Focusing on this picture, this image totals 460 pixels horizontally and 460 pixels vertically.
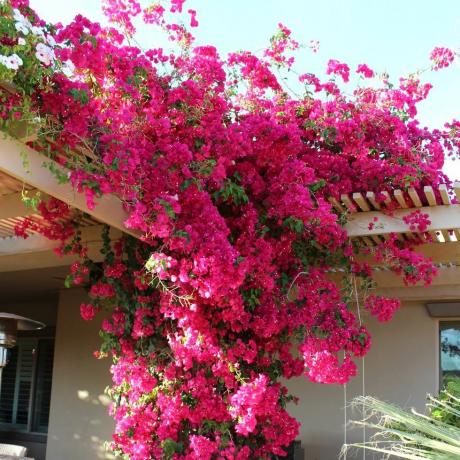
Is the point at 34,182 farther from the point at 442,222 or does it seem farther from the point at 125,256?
the point at 442,222

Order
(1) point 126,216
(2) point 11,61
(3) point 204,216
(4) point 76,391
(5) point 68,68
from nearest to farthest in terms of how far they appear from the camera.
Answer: (2) point 11,61 → (5) point 68,68 → (3) point 204,216 → (1) point 126,216 → (4) point 76,391

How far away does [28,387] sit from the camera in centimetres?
1055

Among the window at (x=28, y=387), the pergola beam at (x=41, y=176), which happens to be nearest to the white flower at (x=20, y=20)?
the pergola beam at (x=41, y=176)

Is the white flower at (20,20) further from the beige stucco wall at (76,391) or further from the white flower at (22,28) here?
the beige stucco wall at (76,391)

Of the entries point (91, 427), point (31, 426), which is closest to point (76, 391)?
point (91, 427)

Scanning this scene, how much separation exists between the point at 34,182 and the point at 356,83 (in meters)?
3.13

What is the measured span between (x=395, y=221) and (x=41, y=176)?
262 centimetres

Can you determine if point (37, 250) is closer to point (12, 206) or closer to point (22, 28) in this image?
point (12, 206)

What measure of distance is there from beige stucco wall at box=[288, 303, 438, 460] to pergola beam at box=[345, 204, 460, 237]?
97.3 inches

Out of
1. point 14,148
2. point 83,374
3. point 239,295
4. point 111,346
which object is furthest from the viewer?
point 83,374

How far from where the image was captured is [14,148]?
11.8ft

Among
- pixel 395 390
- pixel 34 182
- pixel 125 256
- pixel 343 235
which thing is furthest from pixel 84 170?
pixel 395 390

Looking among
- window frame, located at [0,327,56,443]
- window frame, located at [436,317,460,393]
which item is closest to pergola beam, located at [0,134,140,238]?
window frame, located at [436,317,460,393]

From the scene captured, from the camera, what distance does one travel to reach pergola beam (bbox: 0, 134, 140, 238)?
3559mm
